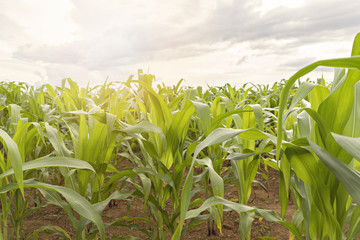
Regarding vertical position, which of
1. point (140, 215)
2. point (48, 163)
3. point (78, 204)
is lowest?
point (140, 215)

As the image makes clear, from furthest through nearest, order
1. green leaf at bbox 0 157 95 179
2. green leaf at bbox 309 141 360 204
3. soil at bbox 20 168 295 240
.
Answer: soil at bbox 20 168 295 240 < green leaf at bbox 0 157 95 179 < green leaf at bbox 309 141 360 204

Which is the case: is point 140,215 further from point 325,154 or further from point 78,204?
point 325,154

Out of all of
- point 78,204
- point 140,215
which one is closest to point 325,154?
point 78,204

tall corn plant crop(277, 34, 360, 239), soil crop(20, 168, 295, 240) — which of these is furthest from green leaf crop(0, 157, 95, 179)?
soil crop(20, 168, 295, 240)

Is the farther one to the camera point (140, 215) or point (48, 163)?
point (140, 215)

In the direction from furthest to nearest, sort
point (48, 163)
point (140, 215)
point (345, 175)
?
1. point (140, 215)
2. point (48, 163)
3. point (345, 175)

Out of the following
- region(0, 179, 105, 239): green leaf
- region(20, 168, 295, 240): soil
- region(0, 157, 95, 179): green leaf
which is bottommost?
region(20, 168, 295, 240): soil

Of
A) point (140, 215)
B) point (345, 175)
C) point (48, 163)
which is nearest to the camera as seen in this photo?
point (345, 175)

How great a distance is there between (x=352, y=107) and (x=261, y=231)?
1145 mm

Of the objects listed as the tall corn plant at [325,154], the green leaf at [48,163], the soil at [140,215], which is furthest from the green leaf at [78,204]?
A: the soil at [140,215]

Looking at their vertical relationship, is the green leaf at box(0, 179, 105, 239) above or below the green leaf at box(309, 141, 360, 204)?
below

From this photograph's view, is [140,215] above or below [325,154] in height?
below

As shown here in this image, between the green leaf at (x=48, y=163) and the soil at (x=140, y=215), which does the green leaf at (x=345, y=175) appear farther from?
the soil at (x=140, y=215)

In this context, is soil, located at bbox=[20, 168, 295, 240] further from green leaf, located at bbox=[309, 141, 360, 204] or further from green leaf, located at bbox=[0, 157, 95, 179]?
green leaf, located at bbox=[309, 141, 360, 204]
